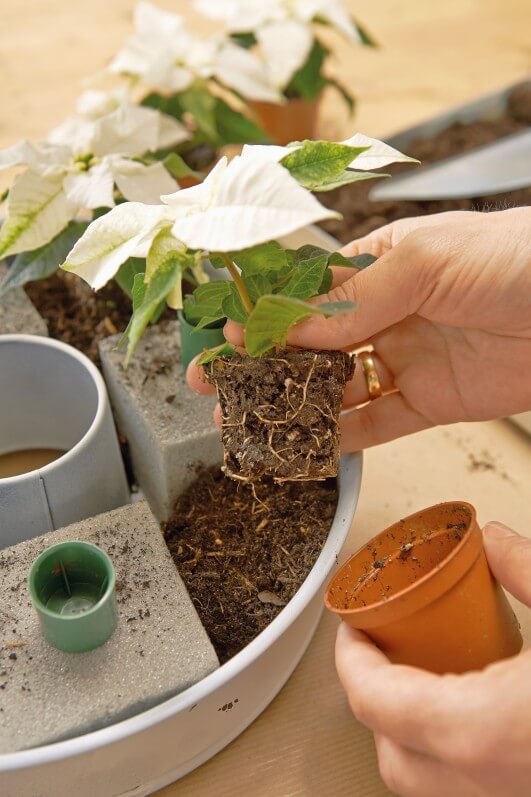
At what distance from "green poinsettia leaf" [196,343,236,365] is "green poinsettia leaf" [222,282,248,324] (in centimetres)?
3

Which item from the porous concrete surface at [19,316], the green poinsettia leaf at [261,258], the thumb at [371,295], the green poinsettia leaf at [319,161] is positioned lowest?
the porous concrete surface at [19,316]

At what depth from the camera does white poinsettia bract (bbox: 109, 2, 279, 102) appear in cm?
95

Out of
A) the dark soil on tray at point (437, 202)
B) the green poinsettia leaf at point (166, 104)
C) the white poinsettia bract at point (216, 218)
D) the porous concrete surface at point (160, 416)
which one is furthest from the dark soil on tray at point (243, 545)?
the green poinsettia leaf at point (166, 104)

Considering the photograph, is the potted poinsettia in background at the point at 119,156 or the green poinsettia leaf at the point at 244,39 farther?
the green poinsettia leaf at the point at 244,39

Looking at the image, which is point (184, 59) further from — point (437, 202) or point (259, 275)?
point (259, 275)

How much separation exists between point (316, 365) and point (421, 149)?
65cm

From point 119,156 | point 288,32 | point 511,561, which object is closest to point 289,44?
point 288,32

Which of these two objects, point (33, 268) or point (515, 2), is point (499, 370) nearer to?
point (33, 268)

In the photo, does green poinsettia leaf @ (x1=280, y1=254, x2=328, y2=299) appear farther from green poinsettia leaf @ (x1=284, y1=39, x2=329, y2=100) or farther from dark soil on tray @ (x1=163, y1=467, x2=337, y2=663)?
green poinsettia leaf @ (x1=284, y1=39, x2=329, y2=100)

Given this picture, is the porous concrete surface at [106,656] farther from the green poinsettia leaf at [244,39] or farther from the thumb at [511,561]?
the green poinsettia leaf at [244,39]

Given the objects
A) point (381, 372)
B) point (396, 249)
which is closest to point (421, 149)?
point (381, 372)

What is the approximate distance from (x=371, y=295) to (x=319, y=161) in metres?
0.11

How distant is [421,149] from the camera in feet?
3.62

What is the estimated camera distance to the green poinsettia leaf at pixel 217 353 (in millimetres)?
572
